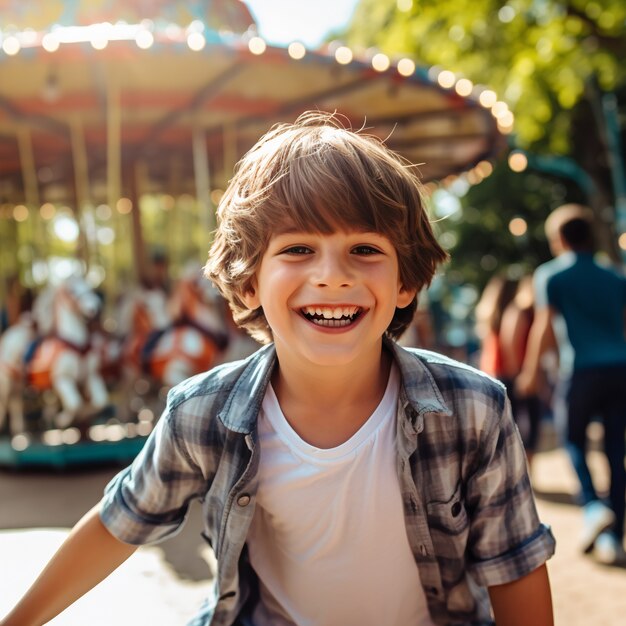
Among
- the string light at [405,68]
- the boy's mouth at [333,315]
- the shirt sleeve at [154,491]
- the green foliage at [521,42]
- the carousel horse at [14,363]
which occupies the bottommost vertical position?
the carousel horse at [14,363]

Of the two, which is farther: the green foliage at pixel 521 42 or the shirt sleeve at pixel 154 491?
the green foliage at pixel 521 42

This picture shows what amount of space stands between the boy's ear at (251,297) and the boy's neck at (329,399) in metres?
0.20

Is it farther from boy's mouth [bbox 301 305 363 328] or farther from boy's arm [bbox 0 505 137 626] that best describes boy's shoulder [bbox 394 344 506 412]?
boy's arm [bbox 0 505 137 626]

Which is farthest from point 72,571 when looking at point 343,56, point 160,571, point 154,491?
point 343,56

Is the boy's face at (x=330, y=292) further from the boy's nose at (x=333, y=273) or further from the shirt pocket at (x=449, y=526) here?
the shirt pocket at (x=449, y=526)

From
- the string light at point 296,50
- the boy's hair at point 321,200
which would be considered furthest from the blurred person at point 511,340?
the boy's hair at point 321,200

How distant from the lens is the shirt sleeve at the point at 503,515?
153cm

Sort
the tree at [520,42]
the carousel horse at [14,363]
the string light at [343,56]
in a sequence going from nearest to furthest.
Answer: the string light at [343,56], the carousel horse at [14,363], the tree at [520,42]

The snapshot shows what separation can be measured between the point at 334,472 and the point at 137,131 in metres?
8.05

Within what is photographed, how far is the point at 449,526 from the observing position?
1554 millimetres

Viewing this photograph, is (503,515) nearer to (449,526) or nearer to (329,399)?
(449,526)

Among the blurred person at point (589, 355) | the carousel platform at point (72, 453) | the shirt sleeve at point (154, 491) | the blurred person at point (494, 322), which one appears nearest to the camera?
the shirt sleeve at point (154, 491)

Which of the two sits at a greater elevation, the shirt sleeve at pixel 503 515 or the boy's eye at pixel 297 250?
the boy's eye at pixel 297 250

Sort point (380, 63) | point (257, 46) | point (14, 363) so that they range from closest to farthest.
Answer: point (257, 46), point (380, 63), point (14, 363)
